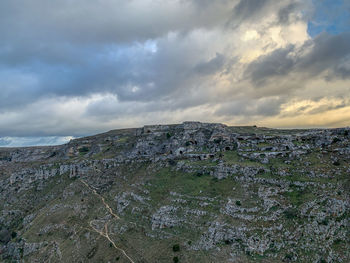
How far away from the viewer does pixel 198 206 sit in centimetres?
6353

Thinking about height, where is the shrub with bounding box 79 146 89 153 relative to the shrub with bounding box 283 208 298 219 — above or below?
above

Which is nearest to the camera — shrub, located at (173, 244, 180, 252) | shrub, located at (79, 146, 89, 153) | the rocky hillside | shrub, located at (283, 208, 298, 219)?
the rocky hillside

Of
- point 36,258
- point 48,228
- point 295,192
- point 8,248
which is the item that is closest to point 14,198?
point 8,248

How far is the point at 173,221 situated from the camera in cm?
6181

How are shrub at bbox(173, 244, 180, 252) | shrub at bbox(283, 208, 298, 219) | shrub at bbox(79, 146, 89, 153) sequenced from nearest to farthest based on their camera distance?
1. shrub at bbox(283, 208, 298, 219)
2. shrub at bbox(173, 244, 180, 252)
3. shrub at bbox(79, 146, 89, 153)

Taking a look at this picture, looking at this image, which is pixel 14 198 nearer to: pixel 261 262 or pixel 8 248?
pixel 8 248

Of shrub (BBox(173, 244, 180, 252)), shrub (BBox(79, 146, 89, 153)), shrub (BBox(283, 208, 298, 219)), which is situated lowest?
shrub (BBox(173, 244, 180, 252))

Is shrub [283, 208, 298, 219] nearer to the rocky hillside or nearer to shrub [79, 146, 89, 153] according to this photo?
the rocky hillside

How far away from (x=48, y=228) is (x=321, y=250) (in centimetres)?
8111

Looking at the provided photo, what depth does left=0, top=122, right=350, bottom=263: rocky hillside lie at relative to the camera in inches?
1912

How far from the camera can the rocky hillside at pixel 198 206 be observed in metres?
48.6

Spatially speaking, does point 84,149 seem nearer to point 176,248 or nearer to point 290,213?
point 176,248

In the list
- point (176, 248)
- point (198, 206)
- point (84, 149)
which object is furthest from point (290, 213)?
point (84, 149)

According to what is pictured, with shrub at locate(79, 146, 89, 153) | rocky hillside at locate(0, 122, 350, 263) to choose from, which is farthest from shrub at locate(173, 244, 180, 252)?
shrub at locate(79, 146, 89, 153)
